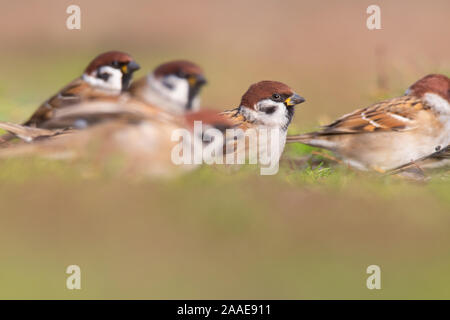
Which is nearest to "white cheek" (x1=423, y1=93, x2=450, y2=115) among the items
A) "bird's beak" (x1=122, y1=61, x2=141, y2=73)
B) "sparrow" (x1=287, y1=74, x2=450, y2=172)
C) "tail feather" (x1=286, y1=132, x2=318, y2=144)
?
"sparrow" (x1=287, y1=74, x2=450, y2=172)

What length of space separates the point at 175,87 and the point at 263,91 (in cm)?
73

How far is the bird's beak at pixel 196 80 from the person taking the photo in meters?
4.44

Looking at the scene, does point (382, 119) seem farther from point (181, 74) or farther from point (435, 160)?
point (181, 74)

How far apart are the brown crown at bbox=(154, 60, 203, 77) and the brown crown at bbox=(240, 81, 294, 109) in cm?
60

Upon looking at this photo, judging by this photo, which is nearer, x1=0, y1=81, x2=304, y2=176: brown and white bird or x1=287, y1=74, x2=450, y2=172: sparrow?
x1=0, y1=81, x2=304, y2=176: brown and white bird

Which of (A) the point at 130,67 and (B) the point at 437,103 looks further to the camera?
(B) the point at 437,103

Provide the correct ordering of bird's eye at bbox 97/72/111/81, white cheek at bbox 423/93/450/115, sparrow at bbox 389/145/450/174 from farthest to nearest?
white cheek at bbox 423/93/450/115
sparrow at bbox 389/145/450/174
bird's eye at bbox 97/72/111/81

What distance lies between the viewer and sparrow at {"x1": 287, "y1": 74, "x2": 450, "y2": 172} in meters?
5.60

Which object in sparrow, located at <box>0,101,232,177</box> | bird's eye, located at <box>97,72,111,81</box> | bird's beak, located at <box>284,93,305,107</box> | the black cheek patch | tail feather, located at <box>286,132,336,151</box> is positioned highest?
bird's eye, located at <box>97,72,111,81</box>

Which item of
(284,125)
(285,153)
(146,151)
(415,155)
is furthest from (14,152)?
(415,155)

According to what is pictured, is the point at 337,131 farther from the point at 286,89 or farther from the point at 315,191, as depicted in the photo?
the point at 315,191

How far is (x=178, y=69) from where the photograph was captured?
176 inches

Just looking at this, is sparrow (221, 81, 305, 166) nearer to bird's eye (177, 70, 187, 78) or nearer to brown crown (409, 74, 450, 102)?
bird's eye (177, 70, 187, 78)

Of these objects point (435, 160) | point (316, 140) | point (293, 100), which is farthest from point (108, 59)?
point (435, 160)
